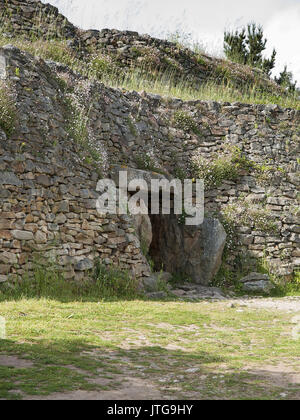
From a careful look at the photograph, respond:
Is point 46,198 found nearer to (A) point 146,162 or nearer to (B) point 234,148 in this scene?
(A) point 146,162

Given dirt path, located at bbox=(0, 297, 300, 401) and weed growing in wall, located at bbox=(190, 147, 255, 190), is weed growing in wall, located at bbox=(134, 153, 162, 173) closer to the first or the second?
weed growing in wall, located at bbox=(190, 147, 255, 190)

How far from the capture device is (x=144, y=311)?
722 centimetres

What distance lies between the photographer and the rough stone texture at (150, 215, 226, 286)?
35.1 feet

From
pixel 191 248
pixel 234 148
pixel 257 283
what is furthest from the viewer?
pixel 234 148

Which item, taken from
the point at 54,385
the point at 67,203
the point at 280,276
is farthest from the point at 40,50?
the point at 54,385

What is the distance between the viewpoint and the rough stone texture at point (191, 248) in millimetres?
10703

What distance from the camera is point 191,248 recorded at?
35.8 feet

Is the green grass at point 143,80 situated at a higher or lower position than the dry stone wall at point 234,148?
higher

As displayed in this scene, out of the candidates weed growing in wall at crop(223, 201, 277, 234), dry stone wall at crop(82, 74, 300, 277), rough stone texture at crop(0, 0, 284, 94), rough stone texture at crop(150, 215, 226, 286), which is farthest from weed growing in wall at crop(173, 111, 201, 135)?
rough stone texture at crop(0, 0, 284, 94)

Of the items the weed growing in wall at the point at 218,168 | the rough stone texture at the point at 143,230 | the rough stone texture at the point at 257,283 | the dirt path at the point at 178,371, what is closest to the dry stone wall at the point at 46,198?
the rough stone texture at the point at 143,230

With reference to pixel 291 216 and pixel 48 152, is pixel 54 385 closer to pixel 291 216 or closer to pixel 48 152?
pixel 48 152

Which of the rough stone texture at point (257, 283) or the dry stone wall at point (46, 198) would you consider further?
the rough stone texture at point (257, 283)

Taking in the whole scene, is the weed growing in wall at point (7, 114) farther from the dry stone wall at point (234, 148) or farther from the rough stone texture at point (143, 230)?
the rough stone texture at point (143, 230)

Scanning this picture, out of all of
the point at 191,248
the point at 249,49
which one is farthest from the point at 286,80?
the point at 191,248
